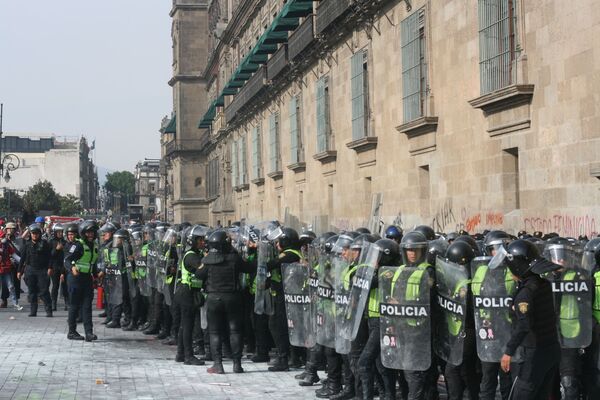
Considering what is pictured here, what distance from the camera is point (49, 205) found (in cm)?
8856

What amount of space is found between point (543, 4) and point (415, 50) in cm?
538

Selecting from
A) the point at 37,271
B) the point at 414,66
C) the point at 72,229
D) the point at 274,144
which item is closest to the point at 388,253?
the point at 72,229

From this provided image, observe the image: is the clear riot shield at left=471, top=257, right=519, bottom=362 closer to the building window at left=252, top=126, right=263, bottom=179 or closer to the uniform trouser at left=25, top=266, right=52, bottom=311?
the uniform trouser at left=25, top=266, right=52, bottom=311

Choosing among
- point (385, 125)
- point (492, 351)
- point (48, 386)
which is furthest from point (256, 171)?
point (492, 351)

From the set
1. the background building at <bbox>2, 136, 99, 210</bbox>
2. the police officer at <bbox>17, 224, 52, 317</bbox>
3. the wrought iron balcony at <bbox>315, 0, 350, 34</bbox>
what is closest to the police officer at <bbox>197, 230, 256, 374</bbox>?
the police officer at <bbox>17, 224, 52, 317</bbox>

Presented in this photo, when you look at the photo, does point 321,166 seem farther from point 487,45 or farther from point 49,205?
point 49,205

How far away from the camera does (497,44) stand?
15.6m

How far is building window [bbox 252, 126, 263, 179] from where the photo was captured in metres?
40.7

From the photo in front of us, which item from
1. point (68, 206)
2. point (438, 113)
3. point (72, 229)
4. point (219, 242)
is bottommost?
point (219, 242)

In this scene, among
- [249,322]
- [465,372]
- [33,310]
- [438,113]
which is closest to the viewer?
[465,372]

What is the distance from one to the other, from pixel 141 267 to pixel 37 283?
3.93 m

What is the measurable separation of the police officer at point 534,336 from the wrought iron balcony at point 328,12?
16.7m

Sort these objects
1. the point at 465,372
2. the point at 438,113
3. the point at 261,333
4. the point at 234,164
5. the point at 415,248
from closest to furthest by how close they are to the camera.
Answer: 1. the point at 415,248
2. the point at 465,372
3. the point at 261,333
4. the point at 438,113
5. the point at 234,164

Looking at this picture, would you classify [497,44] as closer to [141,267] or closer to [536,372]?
[141,267]
